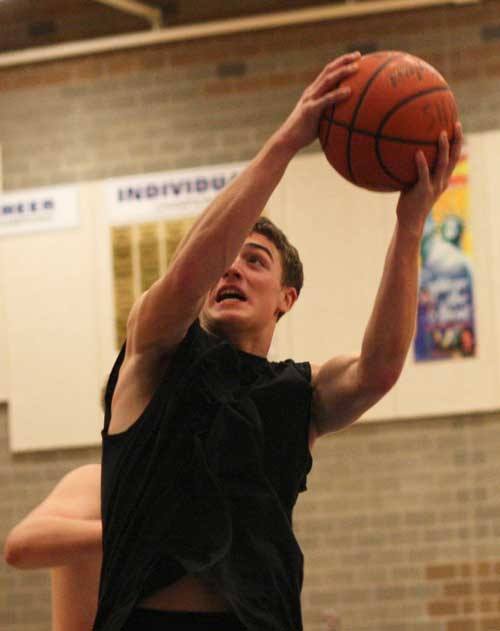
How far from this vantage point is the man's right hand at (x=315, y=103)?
2.67 meters

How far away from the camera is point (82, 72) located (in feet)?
26.7

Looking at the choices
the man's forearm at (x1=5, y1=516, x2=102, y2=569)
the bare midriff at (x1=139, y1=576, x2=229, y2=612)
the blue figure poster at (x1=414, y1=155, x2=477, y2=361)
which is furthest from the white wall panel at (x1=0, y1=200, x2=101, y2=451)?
the bare midriff at (x1=139, y1=576, x2=229, y2=612)

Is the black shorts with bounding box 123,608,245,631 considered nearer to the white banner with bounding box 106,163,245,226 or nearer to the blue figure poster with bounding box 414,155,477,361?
the blue figure poster with bounding box 414,155,477,361

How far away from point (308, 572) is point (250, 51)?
10.2 feet

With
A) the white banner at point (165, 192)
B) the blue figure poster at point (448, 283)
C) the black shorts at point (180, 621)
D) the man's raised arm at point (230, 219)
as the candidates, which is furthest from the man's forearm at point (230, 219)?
the white banner at point (165, 192)

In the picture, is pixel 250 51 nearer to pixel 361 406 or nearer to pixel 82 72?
pixel 82 72

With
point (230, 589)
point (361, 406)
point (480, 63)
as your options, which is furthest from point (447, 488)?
point (230, 589)

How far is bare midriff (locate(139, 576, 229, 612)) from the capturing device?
2748mm

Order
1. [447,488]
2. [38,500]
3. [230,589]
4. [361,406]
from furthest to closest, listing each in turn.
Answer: [38,500], [447,488], [361,406], [230,589]

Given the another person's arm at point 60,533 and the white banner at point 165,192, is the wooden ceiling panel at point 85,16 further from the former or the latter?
the another person's arm at point 60,533

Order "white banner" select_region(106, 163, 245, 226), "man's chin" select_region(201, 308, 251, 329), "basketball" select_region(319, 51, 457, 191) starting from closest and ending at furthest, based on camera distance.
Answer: "basketball" select_region(319, 51, 457, 191)
"man's chin" select_region(201, 308, 251, 329)
"white banner" select_region(106, 163, 245, 226)

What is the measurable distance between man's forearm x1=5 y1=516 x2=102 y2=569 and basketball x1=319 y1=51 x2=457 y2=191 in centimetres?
134

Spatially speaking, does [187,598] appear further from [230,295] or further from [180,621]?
[230,295]

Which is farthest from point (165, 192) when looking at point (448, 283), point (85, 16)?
point (448, 283)
